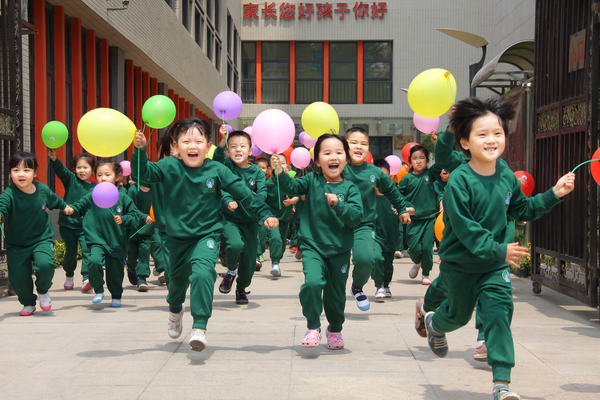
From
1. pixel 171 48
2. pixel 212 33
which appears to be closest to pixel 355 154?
pixel 171 48

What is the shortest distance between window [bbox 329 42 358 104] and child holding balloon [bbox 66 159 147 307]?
80.4 ft

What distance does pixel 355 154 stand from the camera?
650 centimetres

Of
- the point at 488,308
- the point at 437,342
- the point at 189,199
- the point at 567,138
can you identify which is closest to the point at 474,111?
the point at 488,308

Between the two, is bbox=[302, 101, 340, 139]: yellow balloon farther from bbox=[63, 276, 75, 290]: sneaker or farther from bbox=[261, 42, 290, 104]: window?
bbox=[261, 42, 290, 104]: window

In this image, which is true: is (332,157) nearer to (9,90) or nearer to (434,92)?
(434,92)

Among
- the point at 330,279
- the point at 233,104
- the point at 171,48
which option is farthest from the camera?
the point at 171,48

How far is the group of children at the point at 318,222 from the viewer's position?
390 centimetres

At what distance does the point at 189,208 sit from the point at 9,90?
4.30 meters

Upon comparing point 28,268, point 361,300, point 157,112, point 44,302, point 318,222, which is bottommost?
point 44,302

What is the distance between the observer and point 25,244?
670 cm

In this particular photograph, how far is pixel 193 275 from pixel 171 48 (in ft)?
49.7

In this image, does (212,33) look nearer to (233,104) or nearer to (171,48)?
(171,48)

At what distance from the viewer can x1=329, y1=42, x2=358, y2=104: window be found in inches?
1227

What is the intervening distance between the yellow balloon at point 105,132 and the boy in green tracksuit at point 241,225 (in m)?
1.59
